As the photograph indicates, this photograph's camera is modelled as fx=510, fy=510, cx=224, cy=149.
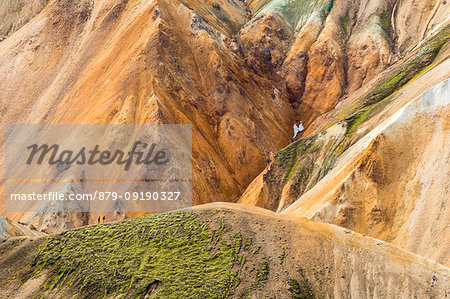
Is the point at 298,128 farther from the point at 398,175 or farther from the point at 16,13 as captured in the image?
the point at 16,13

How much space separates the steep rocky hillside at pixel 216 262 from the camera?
66.4ft

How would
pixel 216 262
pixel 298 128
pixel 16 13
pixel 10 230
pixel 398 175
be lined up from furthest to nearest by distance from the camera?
pixel 16 13 → pixel 298 128 → pixel 398 175 → pixel 10 230 → pixel 216 262

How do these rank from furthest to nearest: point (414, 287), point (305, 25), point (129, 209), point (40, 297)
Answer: point (305, 25)
point (129, 209)
point (40, 297)
point (414, 287)

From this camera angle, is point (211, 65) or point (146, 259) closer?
point (146, 259)

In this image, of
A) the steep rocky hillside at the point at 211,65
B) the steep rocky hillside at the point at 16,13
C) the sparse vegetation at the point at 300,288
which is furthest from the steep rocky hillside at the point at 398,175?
the steep rocky hillside at the point at 16,13

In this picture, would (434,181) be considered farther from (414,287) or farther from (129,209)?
(129,209)

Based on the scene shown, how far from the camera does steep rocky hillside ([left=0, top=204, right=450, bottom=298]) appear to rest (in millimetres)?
20234

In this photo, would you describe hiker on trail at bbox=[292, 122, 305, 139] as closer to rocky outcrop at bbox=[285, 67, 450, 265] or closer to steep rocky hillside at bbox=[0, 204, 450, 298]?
rocky outcrop at bbox=[285, 67, 450, 265]

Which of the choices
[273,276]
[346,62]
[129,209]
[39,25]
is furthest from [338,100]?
[273,276]

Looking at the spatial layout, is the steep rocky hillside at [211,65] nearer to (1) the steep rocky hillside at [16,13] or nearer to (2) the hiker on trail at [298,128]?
(2) the hiker on trail at [298,128]

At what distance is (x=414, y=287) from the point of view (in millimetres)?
19641

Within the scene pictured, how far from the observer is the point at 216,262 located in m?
21.8

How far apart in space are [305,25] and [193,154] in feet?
101

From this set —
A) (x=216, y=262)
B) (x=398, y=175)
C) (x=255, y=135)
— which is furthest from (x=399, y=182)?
(x=255, y=135)
